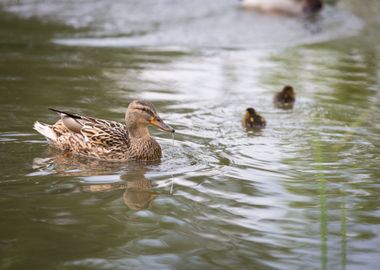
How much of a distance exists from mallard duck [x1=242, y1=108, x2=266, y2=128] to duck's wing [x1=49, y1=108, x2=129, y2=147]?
1.51 meters

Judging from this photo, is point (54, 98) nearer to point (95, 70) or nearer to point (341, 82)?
point (95, 70)

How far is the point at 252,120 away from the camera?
25.3ft

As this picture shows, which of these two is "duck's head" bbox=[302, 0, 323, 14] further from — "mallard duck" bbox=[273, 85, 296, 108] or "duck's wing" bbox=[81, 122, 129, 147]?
"duck's wing" bbox=[81, 122, 129, 147]

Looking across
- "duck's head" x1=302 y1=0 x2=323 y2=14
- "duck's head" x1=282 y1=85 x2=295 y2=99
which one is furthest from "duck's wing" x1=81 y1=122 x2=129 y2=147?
"duck's head" x1=302 y1=0 x2=323 y2=14

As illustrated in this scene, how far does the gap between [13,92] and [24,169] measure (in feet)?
8.45

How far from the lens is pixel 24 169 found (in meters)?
5.99

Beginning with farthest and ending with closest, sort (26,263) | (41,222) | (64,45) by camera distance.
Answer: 1. (64,45)
2. (41,222)
3. (26,263)

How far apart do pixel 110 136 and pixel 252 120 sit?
174 centimetres

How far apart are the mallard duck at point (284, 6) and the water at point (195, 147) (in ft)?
4.83

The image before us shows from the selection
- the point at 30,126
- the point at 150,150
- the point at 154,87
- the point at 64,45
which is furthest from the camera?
the point at 64,45

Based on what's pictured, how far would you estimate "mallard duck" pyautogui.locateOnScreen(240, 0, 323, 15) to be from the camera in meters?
15.4

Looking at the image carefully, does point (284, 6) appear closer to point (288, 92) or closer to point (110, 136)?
point (288, 92)

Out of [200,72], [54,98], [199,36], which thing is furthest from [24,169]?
[199,36]

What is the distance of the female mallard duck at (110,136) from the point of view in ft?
21.6
